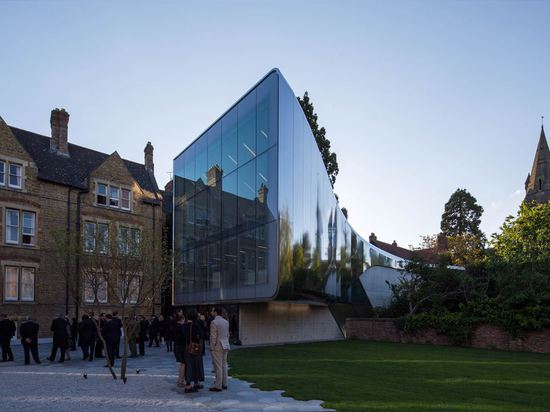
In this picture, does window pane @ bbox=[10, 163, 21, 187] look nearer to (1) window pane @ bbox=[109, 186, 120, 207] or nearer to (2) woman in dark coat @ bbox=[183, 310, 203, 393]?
(1) window pane @ bbox=[109, 186, 120, 207]

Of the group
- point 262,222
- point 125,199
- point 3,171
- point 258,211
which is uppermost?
point 3,171

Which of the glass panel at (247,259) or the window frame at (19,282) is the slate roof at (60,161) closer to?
the window frame at (19,282)

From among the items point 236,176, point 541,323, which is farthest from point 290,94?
point 541,323

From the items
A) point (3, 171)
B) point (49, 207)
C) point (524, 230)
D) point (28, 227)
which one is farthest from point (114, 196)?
point (524, 230)

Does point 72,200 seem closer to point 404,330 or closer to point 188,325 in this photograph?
point 404,330

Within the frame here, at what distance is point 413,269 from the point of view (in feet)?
101

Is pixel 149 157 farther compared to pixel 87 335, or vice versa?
pixel 149 157

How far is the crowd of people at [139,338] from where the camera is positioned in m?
11.2

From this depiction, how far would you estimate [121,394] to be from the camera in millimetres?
11039

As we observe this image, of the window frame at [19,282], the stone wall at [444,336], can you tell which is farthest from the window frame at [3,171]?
the stone wall at [444,336]

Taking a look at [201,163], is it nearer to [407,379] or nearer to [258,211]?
[258,211]

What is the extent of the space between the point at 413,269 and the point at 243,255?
12078 millimetres

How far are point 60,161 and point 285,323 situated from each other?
17.8m

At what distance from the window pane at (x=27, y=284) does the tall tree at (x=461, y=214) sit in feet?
175
